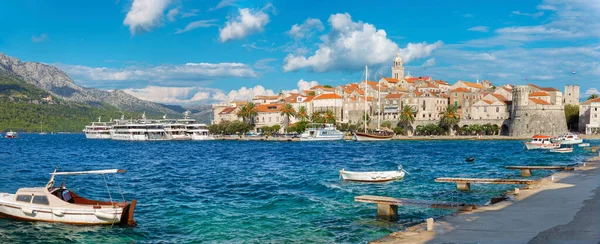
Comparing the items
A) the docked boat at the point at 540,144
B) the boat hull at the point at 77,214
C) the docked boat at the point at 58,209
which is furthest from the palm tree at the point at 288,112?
the boat hull at the point at 77,214

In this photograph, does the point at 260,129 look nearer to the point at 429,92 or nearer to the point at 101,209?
the point at 429,92

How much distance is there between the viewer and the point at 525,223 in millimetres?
15203

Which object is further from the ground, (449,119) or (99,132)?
(449,119)

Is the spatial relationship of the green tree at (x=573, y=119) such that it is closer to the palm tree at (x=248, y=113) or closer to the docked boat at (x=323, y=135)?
the docked boat at (x=323, y=135)

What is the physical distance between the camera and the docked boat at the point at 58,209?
1962cm

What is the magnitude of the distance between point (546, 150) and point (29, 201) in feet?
228

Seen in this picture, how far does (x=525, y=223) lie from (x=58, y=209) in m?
16.1

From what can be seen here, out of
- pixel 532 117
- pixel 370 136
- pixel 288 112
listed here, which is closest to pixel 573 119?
pixel 532 117

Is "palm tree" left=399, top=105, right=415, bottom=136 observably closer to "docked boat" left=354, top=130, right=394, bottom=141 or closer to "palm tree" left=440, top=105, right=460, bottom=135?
"palm tree" left=440, top=105, right=460, bottom=135

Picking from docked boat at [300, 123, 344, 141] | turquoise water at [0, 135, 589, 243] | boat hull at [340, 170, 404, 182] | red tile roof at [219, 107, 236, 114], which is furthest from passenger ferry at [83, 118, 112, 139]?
boat hull at [340, 170, 404, 182]

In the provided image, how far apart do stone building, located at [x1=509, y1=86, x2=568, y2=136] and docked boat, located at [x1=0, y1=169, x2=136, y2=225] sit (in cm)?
10799

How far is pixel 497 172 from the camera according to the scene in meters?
40.8

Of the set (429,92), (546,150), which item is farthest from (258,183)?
(429,92)

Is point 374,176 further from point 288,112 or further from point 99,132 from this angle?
point 99,132
